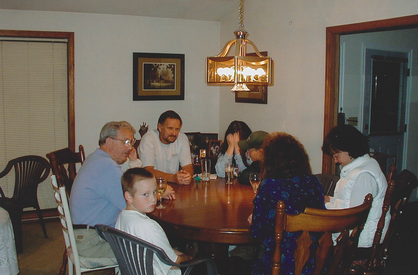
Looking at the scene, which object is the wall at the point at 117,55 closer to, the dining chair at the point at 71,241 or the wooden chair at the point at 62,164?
the wooden chair at the point at 62,164

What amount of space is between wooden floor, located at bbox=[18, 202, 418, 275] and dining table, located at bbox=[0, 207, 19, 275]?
602mm

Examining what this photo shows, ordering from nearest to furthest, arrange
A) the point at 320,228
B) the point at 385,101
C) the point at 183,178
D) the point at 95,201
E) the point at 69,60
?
1. the point at 320,228
2. the point at 95,201
3. the point at 183,178
4. the point at 69,60
5. the point at 385,101

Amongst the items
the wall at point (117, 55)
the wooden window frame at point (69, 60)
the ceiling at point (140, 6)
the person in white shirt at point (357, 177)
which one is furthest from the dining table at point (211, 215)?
the ceiling at point (140, 6)

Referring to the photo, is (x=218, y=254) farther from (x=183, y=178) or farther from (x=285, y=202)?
(x=285, y=202)

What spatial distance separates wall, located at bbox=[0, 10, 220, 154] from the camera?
15.4 ft

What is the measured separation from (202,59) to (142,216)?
346 centimetres

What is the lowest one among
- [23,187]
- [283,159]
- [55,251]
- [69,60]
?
[55,251]

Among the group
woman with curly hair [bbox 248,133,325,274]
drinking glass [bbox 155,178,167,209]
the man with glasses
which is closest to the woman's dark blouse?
woman with curly hair [bbox 248,133,325,274]

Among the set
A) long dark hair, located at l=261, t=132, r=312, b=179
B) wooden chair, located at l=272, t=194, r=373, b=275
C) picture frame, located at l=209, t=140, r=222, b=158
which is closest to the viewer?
wooden chair, located at l=272, t=194, r=373, b=275

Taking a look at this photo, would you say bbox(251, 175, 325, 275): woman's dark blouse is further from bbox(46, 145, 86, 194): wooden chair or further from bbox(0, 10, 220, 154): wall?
bbox(0, 10, 220, 154): wall

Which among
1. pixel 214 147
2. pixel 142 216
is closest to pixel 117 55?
pixel 214 147

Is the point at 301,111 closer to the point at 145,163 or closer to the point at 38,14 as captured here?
the point at 145,163

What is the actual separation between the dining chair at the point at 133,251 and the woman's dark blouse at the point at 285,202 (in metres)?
0.39

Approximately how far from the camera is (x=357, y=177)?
220cm
